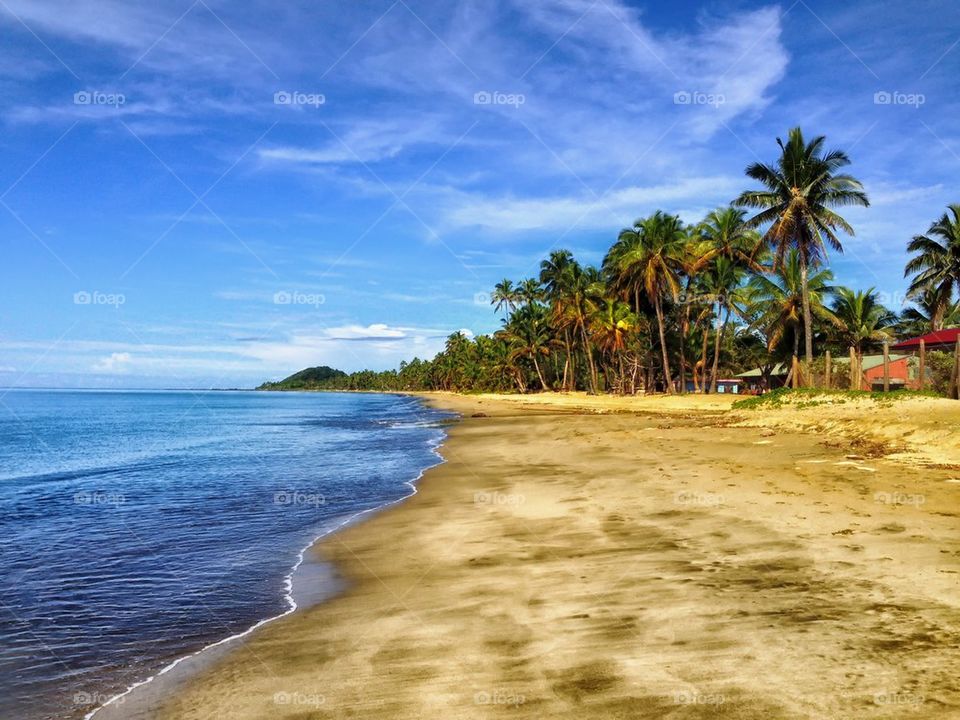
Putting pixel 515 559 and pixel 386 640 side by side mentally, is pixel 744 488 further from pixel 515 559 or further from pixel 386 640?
pixel 386 640

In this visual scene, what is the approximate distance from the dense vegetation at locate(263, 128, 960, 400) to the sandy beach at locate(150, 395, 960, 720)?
1999cm

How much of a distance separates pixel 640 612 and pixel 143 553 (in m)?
8.80

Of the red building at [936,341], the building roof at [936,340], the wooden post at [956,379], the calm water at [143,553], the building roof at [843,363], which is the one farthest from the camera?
the building roof at [843,363]

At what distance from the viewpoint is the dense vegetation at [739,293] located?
3419cm

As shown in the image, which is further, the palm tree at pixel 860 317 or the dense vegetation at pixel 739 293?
the palm tree at pixel 860 317

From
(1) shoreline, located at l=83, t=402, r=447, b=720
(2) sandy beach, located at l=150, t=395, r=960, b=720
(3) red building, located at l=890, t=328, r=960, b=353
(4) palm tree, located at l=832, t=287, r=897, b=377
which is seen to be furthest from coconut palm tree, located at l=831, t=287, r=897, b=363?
(1) shoreline, located at l=83, t=402, r=447, b=720

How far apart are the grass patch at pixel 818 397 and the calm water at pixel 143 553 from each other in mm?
15751

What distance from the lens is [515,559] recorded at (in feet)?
27.6

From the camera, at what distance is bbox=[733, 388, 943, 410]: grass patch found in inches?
848

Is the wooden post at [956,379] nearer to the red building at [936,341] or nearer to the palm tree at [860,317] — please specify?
the red building at [936,341]

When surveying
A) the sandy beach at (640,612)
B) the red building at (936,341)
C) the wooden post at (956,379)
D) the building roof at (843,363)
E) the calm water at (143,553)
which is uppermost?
the red building at (936,341)

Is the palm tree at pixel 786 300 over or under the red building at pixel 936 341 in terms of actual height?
over

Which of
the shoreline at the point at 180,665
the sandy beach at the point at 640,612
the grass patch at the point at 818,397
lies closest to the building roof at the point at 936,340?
the grass patch at the point at 818,397

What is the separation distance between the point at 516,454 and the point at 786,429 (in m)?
10.0
